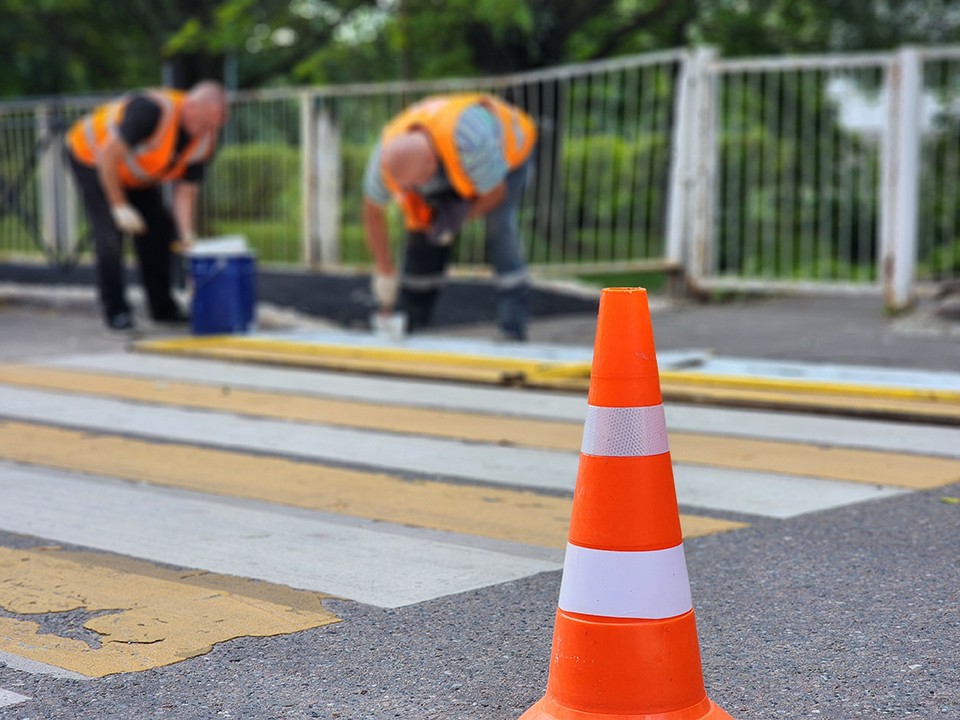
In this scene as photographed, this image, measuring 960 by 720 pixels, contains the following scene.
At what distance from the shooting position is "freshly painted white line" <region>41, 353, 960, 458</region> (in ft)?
18.0

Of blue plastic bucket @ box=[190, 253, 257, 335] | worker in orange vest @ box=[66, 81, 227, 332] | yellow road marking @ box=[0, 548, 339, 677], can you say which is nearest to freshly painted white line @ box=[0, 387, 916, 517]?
yellow road marking @ box=[0, 548, 339, 677]

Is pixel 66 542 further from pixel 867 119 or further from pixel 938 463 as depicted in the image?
pixel 867 119

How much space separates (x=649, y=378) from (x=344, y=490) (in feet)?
7.35

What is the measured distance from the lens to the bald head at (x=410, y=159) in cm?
761

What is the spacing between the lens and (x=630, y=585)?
2.45 meters

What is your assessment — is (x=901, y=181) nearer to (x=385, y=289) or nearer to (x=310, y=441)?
(x=385, y=289)

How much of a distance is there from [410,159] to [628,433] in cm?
530

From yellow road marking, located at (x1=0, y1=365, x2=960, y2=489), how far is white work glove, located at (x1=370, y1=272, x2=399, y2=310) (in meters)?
1.65

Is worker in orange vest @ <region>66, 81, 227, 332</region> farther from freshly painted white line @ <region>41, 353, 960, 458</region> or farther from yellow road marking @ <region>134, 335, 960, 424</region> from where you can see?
freshly painted white line @ <region>41, 353, 960, 458</region>

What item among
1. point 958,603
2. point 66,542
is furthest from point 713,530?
point 66,542

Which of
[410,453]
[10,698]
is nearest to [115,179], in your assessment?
[410,453]

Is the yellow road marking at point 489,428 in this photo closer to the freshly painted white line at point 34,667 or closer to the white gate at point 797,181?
the freshly painted white line at point 34,667

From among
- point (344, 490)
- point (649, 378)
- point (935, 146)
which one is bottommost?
point (344, 490)

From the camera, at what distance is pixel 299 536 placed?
3.93m
